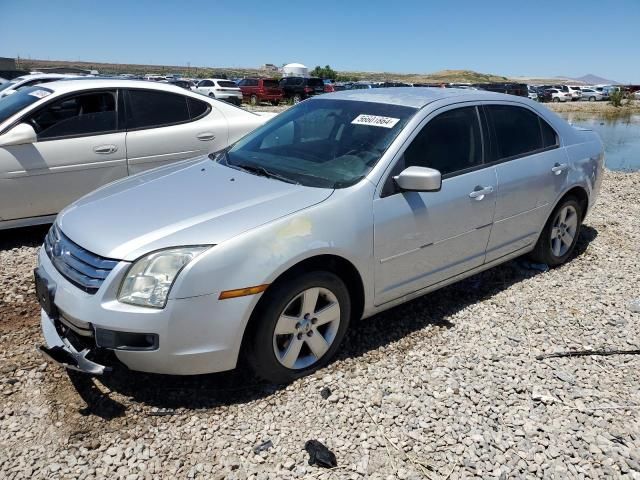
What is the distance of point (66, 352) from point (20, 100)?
367 cm

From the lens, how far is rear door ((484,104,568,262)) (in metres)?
4.11

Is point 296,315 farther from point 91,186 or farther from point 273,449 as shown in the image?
point 91,186

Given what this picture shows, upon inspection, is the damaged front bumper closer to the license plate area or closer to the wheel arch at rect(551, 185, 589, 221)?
the license plate area

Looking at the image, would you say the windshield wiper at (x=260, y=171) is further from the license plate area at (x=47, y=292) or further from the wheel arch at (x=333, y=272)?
the license plate area at (x=47, y=292)

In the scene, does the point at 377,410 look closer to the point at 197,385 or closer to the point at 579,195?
the point at 197,385

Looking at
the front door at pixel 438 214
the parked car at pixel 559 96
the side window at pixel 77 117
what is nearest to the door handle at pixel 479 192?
the front door at pixel 438 214

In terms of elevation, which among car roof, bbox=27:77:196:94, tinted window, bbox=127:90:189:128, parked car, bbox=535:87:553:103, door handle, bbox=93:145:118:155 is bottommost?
door handle, bbox=93:145:118:155

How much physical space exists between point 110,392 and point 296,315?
1.14m

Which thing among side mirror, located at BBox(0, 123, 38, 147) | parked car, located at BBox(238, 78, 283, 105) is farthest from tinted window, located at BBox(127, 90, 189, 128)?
parked car, located at BBox(238, 78, 283, 105)

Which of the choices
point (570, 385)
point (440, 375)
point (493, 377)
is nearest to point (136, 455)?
point (440, 375)

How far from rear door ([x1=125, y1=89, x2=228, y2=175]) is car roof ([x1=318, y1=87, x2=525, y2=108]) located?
84.4 inches

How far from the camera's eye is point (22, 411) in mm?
2844

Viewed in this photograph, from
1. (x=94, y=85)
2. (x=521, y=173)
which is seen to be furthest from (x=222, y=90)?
(x=521, y=173)

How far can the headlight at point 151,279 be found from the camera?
261cm
